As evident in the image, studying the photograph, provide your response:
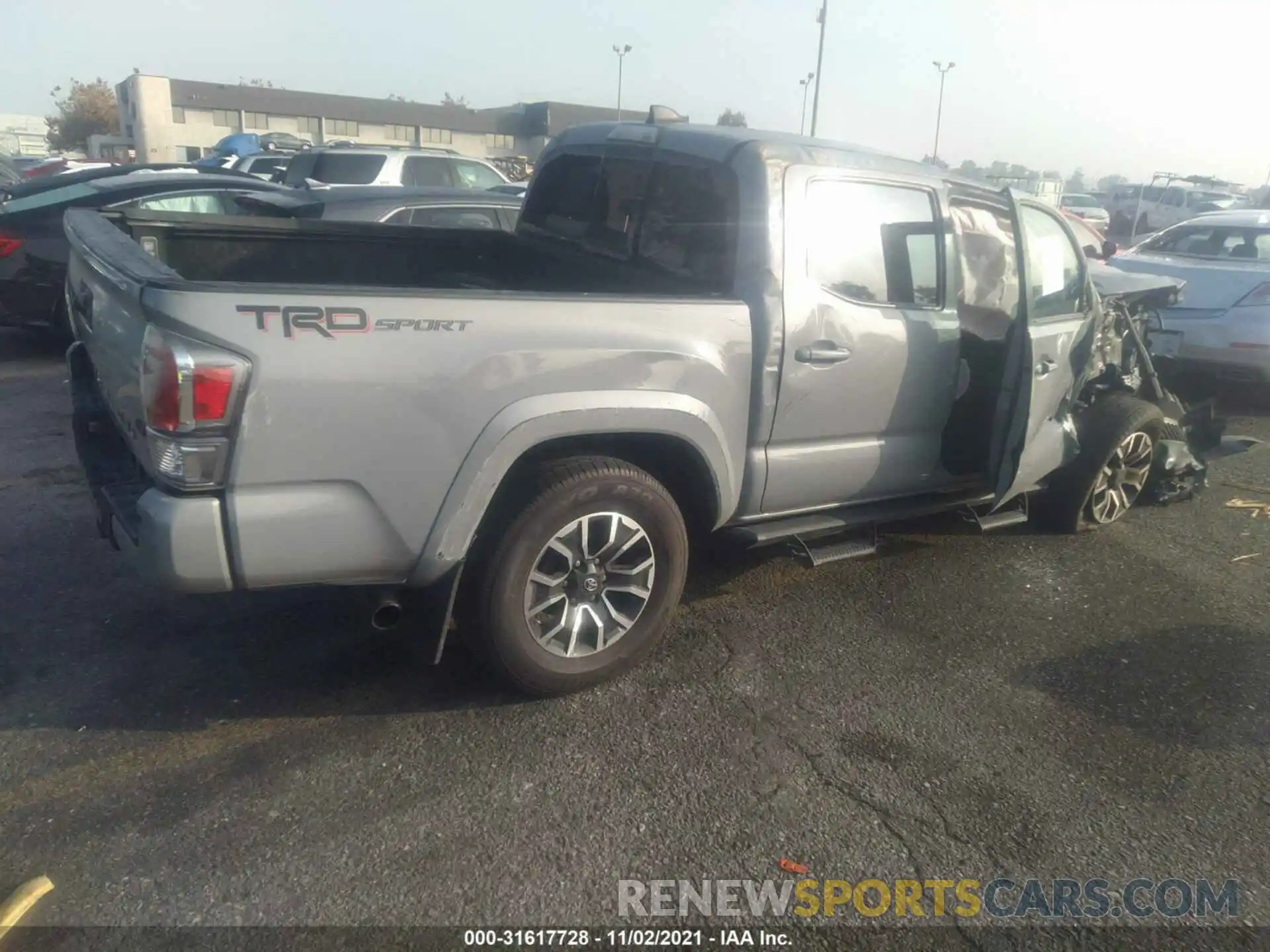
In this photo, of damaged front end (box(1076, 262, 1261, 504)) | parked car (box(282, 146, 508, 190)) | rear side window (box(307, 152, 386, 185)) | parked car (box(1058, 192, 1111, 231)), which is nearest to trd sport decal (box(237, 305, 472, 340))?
damaged front end (box(1076, 262, 1261, 504))

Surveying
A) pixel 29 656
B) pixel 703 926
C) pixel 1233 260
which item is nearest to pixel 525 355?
pixel 703 926

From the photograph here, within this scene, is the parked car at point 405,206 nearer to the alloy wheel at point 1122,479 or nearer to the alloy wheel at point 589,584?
the alloy wheel at point 1122,479

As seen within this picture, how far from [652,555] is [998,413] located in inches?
75.4

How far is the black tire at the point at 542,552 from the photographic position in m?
3.34

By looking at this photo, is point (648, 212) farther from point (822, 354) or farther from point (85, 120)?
point (85, 120)

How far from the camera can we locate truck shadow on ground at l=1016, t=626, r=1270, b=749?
3.71 m

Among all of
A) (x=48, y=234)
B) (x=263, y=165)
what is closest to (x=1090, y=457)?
(x=48, y=234)

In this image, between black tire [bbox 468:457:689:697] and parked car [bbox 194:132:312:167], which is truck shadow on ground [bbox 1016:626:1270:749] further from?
parked car [bbox 194:132:312:167]

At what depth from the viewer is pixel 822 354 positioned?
3.88 m

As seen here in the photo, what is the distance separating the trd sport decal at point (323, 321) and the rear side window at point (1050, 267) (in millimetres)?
2989

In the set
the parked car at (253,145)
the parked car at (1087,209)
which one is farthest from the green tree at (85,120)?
the parked car at (1087,209)

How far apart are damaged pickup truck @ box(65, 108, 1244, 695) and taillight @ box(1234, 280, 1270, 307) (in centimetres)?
344

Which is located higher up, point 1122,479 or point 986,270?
point 986,270

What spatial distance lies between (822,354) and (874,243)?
1.91 ft
